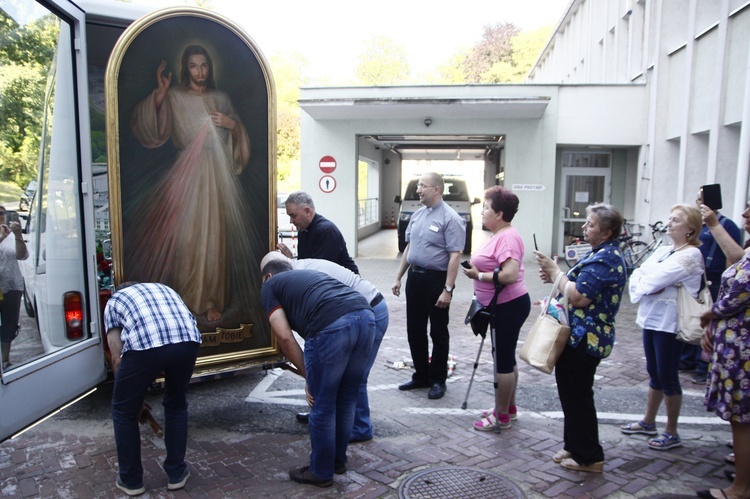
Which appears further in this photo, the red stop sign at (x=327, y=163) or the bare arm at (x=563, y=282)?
the red stop sign at (x=327, y=163)

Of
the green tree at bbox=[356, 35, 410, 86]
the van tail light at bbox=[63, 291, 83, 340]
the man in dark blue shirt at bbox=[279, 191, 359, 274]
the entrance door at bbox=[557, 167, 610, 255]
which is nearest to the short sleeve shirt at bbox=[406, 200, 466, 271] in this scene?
the man in dark blue shirt at bbox=[279, 191, 359, 274]

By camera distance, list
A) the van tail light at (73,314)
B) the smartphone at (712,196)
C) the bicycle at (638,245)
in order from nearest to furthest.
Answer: the van tail light at (73,314) < the smartphone at (712,196) < the bicycle at (638,245)

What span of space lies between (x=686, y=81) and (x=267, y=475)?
1037cm

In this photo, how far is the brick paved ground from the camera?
12.0 feet

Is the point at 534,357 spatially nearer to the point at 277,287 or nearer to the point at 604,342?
the point at 604,342

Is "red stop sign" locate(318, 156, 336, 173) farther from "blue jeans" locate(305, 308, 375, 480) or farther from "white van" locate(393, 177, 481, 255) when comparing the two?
"blue jeans" locate(305, 308, 375, 480)

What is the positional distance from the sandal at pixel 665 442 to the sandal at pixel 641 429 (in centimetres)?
17

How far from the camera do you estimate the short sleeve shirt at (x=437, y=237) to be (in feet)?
17.0

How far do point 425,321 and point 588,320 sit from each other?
1953mm

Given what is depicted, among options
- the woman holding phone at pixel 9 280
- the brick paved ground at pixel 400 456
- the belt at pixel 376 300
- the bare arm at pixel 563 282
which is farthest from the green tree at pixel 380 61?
the woman holding phone at pixel 9 280

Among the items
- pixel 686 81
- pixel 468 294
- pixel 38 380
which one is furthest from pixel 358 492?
pixel 686 81

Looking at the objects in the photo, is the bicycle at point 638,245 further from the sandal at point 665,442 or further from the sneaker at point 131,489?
the sneaker at point 131,489

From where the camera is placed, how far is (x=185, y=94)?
454 cm

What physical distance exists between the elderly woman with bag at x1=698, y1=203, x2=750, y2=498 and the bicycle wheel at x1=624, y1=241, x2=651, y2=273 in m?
8.42
